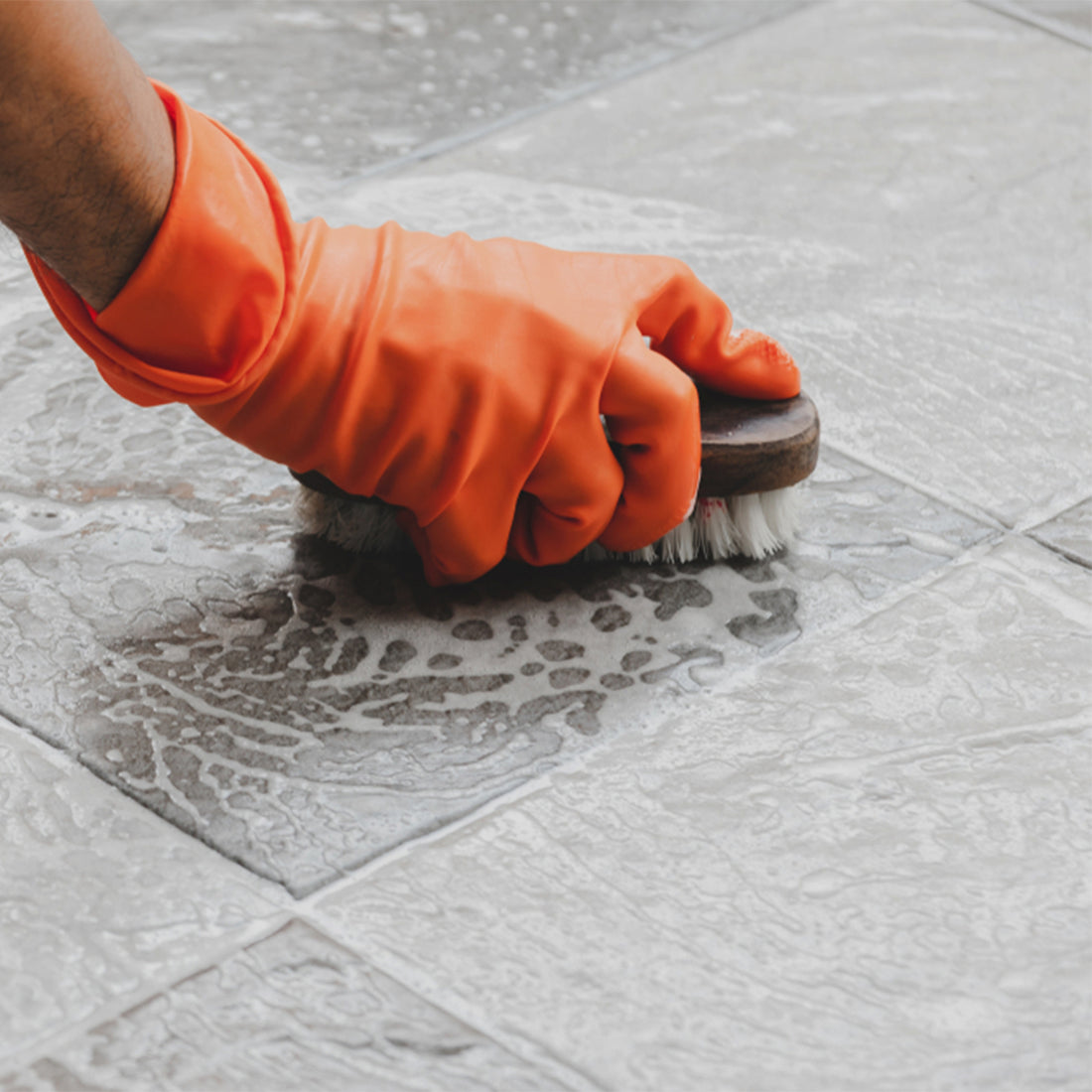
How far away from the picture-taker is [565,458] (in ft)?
3.07

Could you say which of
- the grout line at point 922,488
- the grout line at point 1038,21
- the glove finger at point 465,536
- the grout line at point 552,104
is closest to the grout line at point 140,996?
the glove finger at point 465,536

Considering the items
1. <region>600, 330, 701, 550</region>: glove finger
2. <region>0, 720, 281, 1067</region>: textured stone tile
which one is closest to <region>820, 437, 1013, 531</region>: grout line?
<region>600, 330, 701, 550</region>: glove finger

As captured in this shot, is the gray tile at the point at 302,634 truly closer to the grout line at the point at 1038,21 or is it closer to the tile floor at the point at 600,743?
the tile floor at the point at 600,743

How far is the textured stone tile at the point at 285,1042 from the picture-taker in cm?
70

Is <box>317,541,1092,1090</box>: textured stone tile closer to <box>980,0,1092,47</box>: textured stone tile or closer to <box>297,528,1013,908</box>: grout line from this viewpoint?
<box>297,528,1013,908</box>: grout line

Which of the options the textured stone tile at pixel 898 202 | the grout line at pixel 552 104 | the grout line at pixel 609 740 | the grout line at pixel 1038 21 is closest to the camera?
the grout line at pixel 609 740

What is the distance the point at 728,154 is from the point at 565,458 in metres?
0.73

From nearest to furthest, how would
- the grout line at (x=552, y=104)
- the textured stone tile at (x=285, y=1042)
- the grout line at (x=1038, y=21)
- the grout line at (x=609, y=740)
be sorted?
the textured stone tile at (x=285, y=1042) < the grout line at (x=609, y=740) < the grout line at (x=552, y=104) < the grout line at (x=1038, y=21)

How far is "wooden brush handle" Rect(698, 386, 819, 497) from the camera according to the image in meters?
0.99

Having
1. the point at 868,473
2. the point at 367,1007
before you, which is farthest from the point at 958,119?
the point at 367,1007

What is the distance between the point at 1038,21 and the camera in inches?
72.2

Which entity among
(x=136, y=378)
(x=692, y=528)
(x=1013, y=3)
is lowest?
(x=692, y=528)

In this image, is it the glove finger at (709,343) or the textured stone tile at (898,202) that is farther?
the textured stone tile at (898,202)

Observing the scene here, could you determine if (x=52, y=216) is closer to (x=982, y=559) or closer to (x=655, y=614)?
(x=655, y=614)
